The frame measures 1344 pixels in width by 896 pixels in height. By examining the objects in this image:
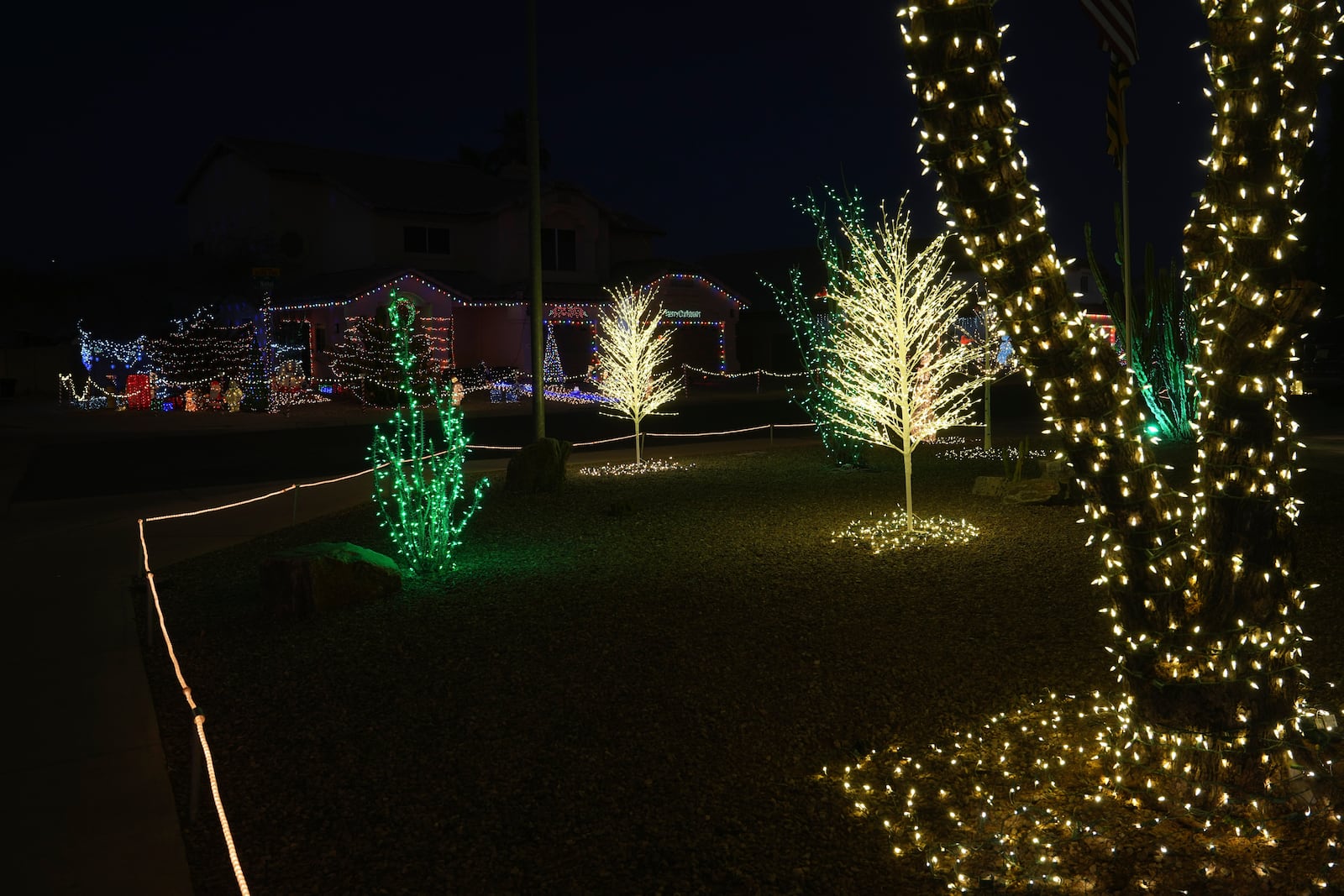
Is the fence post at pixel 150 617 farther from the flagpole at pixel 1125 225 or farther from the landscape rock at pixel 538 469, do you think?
the flagpole at pixel 1125 225

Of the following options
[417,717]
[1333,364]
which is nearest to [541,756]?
[417,717]

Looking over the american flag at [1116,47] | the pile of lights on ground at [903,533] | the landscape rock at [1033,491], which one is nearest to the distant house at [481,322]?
the american flag at [1116,47]

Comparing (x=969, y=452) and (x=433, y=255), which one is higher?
(x=433, y=255)

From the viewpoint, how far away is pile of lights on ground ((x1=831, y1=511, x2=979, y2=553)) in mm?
9719

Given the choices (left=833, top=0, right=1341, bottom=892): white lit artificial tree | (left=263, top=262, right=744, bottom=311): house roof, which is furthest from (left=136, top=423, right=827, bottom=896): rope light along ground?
(left=263, top=262, right=744, bottom=311): house roof

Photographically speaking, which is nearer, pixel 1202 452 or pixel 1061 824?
pixel 1061 824

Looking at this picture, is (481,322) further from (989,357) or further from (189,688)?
(189,688)

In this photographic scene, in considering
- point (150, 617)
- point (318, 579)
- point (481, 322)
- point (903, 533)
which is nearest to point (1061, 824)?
point (318, 579)

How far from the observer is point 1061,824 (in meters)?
4.23

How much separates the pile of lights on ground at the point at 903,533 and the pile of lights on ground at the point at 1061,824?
4536 millimetres

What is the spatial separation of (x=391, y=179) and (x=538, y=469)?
2734 centimetres

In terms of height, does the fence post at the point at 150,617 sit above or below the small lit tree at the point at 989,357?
below

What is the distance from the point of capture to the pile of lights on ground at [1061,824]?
3.84 meters

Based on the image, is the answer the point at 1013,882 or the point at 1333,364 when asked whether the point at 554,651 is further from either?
the point at 1333,364
